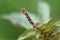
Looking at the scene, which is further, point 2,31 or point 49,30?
point 2,31

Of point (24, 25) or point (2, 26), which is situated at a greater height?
point (2, 26)

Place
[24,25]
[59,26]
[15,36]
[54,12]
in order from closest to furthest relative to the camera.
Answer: [59,26], [24,25], [15,36], [54,12]

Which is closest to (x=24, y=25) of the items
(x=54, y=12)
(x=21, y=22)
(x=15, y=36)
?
(x=21, y=22)

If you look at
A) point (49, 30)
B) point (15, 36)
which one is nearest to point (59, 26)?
point (49, 30)

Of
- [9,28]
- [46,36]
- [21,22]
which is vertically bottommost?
[46,36]

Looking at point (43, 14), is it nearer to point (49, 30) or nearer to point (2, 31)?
point (49, 30)

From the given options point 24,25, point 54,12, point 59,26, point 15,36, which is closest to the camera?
point 59,26
